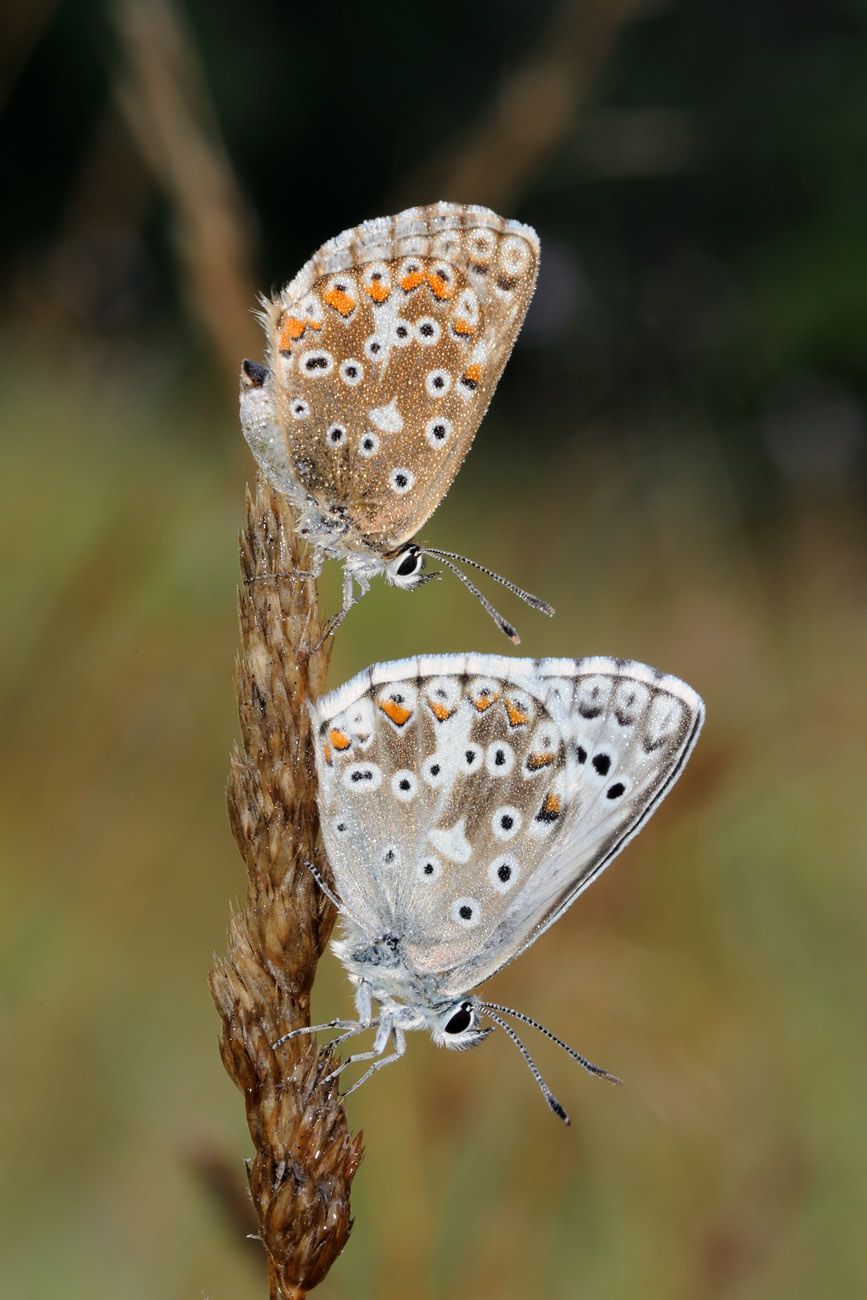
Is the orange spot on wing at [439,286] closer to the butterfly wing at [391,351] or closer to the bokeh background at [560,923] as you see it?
the butterfly wing at [391,351]

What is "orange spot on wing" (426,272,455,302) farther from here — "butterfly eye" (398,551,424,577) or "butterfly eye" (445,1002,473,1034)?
"butterfly eye" (445,1002,473,1034)

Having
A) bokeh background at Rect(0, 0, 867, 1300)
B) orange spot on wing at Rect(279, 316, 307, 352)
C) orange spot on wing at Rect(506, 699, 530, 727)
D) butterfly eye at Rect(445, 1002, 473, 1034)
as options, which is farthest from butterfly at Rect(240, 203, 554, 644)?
butterfly eye at Rect(445, 1002, 473, 1034)

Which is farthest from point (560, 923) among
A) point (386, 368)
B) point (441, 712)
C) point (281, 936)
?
point (386, 368)

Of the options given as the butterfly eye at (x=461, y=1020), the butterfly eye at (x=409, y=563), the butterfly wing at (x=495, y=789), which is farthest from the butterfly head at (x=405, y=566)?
the butterfly eye at (x=461, y=1020)

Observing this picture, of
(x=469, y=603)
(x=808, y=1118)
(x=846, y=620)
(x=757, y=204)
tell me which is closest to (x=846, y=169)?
(x=757, y=204)

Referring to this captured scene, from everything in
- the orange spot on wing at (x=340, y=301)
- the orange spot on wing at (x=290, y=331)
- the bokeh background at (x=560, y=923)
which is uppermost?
the orange spot on wing at (x=340, y=301)

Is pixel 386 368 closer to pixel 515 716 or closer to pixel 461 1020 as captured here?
pixel 515 716

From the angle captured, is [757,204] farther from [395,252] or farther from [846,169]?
[395,252]
